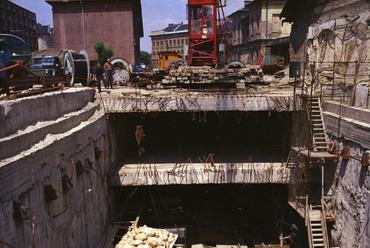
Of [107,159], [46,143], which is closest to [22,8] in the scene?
[107,159]

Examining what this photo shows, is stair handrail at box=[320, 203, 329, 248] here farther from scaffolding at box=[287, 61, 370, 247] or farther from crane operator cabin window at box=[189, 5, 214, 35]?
crane operator cabin window at box=[189, 5, 214, 35]

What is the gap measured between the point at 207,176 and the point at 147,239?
3.22m

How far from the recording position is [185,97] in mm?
11031

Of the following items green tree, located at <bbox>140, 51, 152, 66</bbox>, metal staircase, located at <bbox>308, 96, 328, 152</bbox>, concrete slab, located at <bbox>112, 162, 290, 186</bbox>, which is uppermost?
green tree, located at <bbox>140, 51, 152, 66</bbox>

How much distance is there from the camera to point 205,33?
17.8 metres

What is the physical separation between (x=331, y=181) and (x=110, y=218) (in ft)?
26.1

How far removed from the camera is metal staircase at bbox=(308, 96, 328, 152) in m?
9.66

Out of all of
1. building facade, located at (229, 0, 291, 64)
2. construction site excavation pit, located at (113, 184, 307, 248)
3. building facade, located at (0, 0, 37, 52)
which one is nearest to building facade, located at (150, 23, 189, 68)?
building facade, located at (0, 0, 37, 52)

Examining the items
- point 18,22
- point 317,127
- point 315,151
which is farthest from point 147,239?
point 18,22

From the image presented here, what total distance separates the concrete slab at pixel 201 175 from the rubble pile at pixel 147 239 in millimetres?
1811

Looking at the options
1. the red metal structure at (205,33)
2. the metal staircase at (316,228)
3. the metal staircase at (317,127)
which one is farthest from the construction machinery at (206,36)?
the metal staircase at (316,228)

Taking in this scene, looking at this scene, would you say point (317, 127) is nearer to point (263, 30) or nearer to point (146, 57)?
point (263, 30)

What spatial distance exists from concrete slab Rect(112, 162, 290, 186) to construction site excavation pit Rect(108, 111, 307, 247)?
0.12 ft

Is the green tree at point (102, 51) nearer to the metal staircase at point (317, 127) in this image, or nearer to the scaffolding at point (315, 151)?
the scaffolding at point (315, 151)
